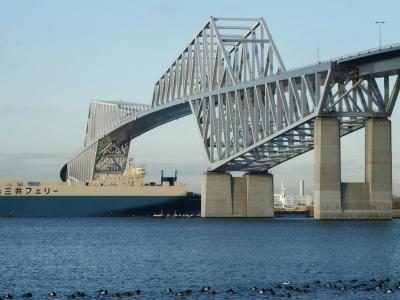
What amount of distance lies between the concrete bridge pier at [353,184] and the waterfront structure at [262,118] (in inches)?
4.0

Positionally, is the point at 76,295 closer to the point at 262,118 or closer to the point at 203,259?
the point at 203,259

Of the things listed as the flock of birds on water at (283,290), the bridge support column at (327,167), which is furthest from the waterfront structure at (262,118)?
the flock of birds on water at (283,290)

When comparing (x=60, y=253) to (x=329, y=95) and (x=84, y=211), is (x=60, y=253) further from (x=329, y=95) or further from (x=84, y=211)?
(x=84, y=211)

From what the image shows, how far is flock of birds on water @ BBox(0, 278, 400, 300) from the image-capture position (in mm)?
53531

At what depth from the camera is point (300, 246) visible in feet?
270

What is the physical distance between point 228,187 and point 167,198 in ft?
88.0

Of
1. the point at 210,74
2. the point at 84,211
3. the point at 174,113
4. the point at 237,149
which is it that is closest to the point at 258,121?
the point at 237,149

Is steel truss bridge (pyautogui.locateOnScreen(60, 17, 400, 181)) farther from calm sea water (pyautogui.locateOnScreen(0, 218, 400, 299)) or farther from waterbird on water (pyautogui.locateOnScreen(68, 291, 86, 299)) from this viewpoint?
waterbird on water (pyautogui.locateOnScreen(68, 291, 86, 299))

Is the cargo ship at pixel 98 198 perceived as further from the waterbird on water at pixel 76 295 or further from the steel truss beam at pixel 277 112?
the waterbird on water at pixel 76 295

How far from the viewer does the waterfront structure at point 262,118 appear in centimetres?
11038

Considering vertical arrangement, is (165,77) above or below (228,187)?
above

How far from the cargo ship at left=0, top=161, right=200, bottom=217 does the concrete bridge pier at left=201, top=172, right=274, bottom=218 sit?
82.6 feet

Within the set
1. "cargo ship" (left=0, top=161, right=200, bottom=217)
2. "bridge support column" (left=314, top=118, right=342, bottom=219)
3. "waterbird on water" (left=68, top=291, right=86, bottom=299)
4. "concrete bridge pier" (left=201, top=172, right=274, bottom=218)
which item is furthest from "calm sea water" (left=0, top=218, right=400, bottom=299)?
"cargo ship" (left=0, top=161, right=200, bottom=217)

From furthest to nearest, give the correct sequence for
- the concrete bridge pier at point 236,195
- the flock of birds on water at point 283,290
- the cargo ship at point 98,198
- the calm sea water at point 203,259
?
1. the cargo ship at point 98,198
2. the concrete bridge pier at point 236,195
3. the calm sea water at point 203,259
4. the flock of birds on water at point 283,290
